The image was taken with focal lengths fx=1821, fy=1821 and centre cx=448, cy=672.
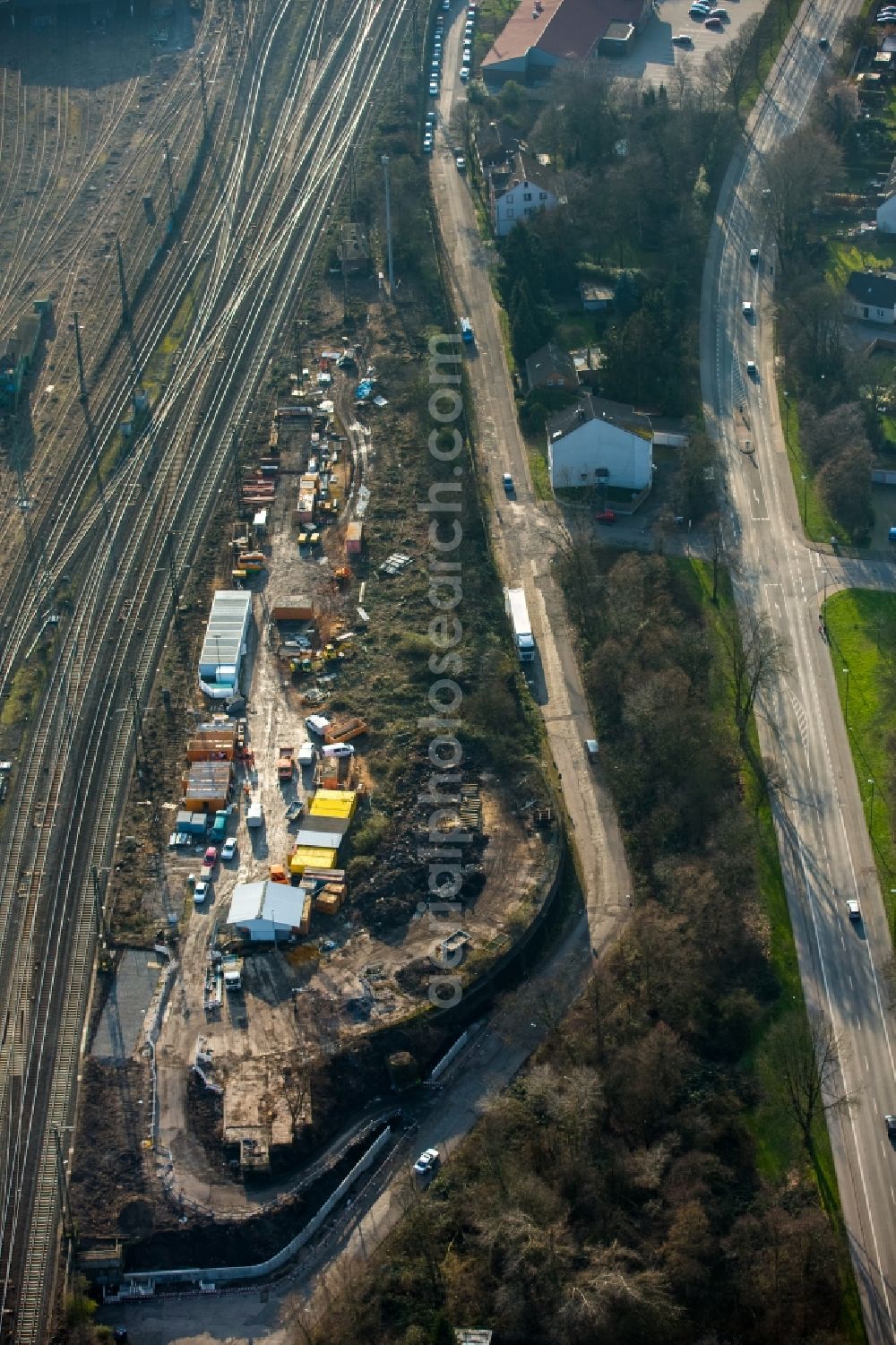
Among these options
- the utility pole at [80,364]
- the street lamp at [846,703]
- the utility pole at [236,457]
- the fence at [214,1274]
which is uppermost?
the utility pole at [80,364]

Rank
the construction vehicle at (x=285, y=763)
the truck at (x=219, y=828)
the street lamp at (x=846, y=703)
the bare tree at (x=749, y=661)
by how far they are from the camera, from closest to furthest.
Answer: the truck at (x=219, y=828), the construction vehicle at (x=285, y=763), the bare tree at (x=749, y=661), the street lamp at (x=846, y=703)

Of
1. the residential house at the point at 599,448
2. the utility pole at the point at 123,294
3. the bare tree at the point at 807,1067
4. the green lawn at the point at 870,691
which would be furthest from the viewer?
the utility pole at the point at 123,294

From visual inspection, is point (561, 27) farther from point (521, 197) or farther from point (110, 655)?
point (110, 655)

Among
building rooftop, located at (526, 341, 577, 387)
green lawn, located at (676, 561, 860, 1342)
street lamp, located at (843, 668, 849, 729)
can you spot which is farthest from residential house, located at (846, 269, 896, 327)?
green lawn, located at (676, 561, 860, 1342)

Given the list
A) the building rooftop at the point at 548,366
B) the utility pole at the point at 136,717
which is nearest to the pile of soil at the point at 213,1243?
the utility pole at the point at 136,717

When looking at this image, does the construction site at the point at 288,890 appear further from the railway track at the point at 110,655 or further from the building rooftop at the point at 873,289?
the building rooftop at the point at 873,289

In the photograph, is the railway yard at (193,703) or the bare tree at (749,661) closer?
the railway yard at (193,703)

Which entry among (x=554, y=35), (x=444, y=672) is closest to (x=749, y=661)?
(x=444, y=672)

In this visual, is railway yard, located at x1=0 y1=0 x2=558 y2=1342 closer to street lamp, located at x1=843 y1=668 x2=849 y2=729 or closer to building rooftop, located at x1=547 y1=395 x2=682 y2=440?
building rooftop, located at x1=547 y1=395 x2=682 y2=440
